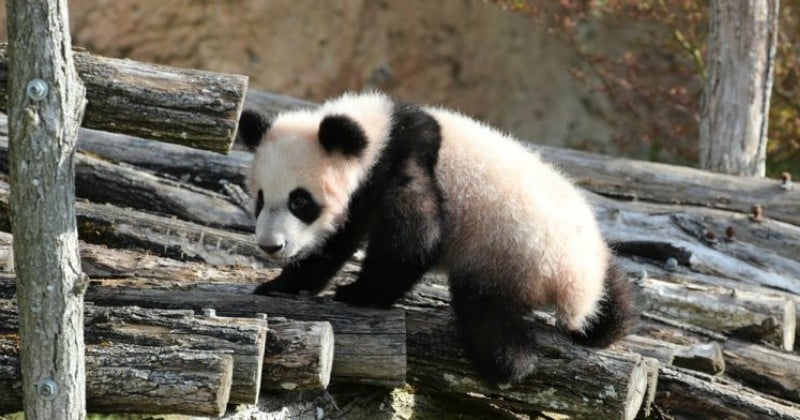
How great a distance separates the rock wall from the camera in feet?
30.9

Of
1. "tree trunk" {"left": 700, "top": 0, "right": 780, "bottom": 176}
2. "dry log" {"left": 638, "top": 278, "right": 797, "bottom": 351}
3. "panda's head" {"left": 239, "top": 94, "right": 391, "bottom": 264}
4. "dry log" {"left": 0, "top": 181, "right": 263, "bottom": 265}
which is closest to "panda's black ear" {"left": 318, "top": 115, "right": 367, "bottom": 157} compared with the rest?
"panda's head" {"left": 239, "top": 94, "right": 391, "bottom": 264}

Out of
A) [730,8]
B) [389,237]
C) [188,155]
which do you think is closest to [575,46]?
[730,8]

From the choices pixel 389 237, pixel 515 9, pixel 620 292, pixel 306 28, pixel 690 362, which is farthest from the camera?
pixel 306 28

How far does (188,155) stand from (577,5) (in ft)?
13.4

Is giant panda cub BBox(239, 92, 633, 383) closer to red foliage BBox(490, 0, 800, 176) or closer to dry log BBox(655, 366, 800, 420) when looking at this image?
dry log BBox(655, 366, 800, 420)

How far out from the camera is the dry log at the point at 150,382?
10.9 ft

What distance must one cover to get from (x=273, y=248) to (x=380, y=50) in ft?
21.8

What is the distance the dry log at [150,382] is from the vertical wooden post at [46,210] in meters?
0.15

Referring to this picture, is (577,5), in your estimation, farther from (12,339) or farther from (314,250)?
(12,339)

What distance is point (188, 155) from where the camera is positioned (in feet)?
18.9

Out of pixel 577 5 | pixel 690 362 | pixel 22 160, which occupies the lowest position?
pixel 690 362

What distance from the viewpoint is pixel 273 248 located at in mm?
3852

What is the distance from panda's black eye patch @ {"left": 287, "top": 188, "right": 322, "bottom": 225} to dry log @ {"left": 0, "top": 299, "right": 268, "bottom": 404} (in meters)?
0.50

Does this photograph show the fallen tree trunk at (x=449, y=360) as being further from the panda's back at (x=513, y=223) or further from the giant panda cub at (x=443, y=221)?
the panda's back at (x=513, y=223)
